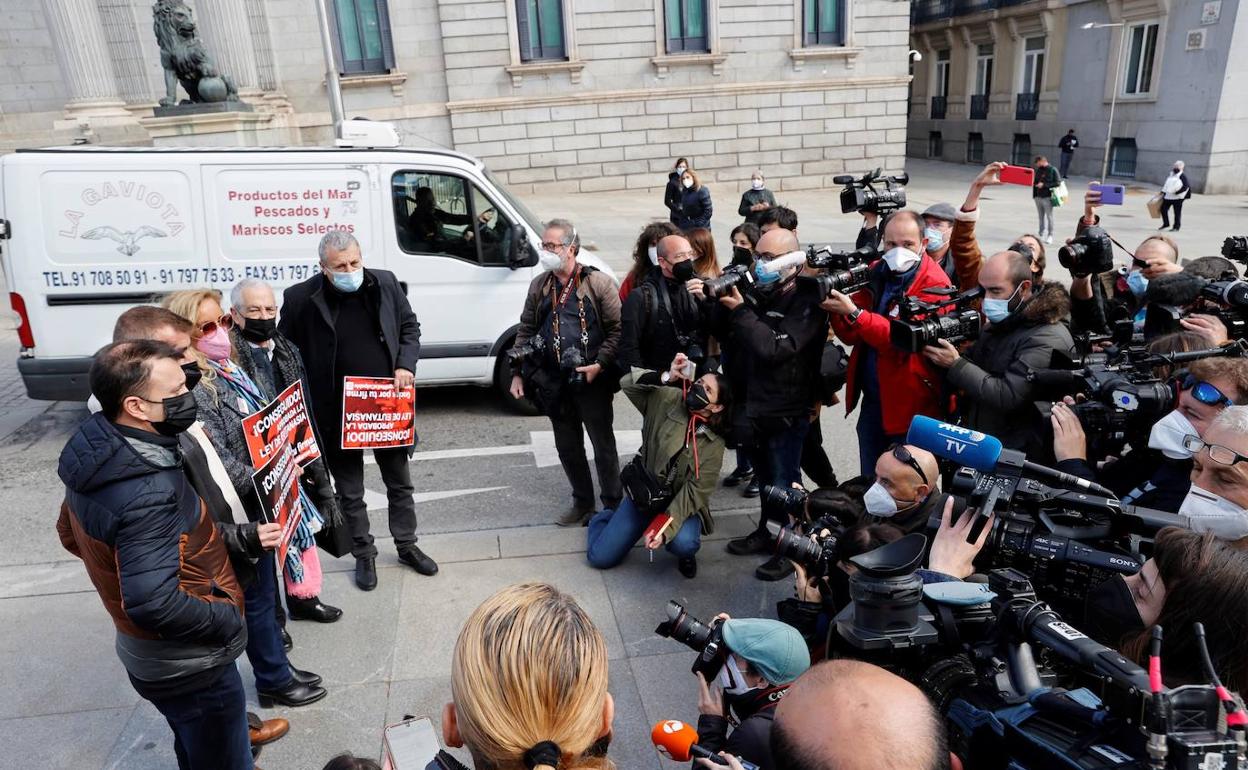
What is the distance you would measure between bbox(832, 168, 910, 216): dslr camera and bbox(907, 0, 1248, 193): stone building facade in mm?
22981

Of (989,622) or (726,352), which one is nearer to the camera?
(989,622)

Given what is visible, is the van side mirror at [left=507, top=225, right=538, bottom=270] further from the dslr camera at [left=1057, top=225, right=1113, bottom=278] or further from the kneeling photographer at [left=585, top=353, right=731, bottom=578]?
the dslr camera at [left=1057, top=225, right=1113, bottom=278]

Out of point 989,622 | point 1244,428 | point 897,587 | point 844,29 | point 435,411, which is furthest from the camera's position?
point 844,29

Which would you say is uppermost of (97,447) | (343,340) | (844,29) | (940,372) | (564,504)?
(844,29)

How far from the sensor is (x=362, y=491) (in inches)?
181

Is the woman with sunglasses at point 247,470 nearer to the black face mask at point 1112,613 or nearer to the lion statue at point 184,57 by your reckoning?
the black face mask at point 1112,613

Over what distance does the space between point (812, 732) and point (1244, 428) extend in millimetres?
1965

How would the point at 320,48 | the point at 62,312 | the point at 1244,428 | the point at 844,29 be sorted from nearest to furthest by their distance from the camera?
the point at 1244,428 → the point at 62,312 → the point at 320,48 → the point at 844,29

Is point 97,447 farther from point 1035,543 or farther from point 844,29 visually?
point 844,29

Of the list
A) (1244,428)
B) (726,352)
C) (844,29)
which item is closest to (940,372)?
(726,352)

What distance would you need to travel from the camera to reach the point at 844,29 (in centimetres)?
2209

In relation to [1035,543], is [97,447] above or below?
above

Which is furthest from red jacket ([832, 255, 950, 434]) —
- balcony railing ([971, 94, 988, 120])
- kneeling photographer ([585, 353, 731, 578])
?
balcony railing ([971, 94, 988, 120])

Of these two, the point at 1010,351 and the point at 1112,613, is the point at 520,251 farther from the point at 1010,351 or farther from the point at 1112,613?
the point at 1112,613
